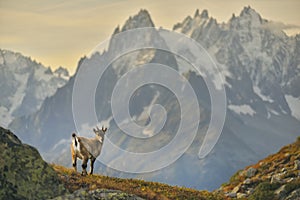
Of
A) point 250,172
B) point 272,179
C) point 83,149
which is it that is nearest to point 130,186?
point 83,149

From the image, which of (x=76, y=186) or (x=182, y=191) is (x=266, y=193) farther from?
(x=76, y=186)

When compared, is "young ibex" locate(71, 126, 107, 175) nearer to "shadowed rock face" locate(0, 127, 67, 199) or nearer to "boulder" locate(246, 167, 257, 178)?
"shadowed rock face" locate(0, 127, 67, 199)

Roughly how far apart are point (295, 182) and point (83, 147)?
23.1 meters

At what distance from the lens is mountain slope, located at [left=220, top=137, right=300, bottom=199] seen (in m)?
49.4

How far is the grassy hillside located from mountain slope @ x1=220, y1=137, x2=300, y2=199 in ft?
53.1

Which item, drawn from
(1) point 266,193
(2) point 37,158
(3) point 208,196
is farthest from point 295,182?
(2) point 37,158

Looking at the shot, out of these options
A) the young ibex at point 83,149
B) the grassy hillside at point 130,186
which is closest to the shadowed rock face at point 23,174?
the grassy hillside at point 130,186

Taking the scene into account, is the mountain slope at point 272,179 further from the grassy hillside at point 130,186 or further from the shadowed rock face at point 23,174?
the shadowed rock face at point 23,174

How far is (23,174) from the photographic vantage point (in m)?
24.1

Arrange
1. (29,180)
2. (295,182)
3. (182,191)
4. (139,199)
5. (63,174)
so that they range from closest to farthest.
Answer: (29,180), (139,199), (63,174), (182,191), (295,182)

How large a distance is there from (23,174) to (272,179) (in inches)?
1500

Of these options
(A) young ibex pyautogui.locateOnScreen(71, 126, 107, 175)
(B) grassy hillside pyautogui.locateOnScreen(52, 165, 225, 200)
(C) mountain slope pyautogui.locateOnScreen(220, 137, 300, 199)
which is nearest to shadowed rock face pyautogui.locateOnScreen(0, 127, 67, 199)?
(B) grassy hillside pyautogui.locateOnScreen(52, 165, 225, 200)

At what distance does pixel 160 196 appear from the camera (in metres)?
30.2

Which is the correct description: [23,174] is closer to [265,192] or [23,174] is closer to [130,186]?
[130,186]
